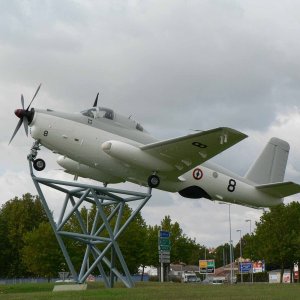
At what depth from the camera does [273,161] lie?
1531 inches

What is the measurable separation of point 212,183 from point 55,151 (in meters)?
9.33

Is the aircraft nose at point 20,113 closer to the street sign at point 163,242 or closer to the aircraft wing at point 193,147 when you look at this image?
the aircraft wing at point 193,147

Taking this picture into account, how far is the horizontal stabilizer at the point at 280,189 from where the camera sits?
34.9 metres

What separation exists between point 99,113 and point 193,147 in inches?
212

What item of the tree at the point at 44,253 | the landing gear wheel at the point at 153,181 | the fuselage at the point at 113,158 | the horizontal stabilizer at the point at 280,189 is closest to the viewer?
the fuselage at the point at 113,158

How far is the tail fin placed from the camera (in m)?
38.5

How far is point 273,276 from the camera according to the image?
318 ft

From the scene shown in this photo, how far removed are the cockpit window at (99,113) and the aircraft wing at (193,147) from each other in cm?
268

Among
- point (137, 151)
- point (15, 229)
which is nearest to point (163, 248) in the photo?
point (137, 151)

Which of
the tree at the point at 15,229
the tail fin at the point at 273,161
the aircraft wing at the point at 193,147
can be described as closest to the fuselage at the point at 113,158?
the aircraft wing at the point at 193,147

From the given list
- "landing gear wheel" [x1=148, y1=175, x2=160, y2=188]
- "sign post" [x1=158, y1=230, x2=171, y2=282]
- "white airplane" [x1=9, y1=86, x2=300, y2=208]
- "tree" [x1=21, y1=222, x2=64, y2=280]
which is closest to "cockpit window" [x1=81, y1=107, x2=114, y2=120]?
"white airplane" [x1=9, y1=86, x2=300, y2=208]

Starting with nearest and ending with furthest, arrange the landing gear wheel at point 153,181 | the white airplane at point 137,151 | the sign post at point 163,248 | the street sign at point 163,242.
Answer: the white airplane at point 137,151 → the landing gear wheel at point 153,181 → the sign post at point 163,248 → the street sign at point 163,242

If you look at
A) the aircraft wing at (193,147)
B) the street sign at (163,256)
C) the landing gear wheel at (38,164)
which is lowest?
the street sign at (163,256)

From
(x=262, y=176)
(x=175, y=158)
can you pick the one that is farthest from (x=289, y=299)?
(x=262, y=176)
